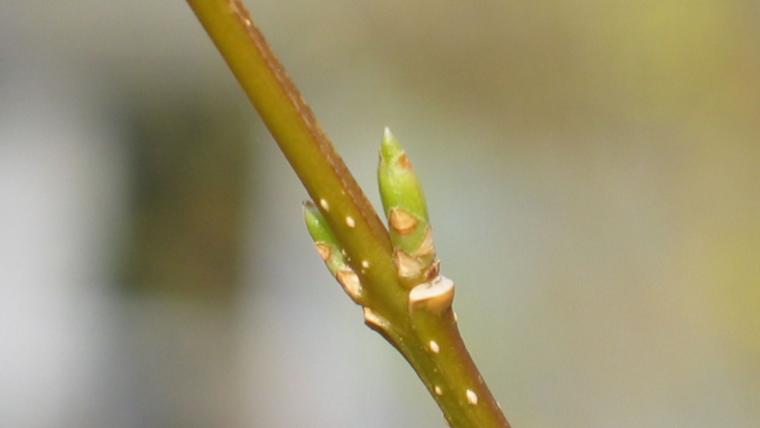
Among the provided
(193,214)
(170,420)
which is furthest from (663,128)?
(170,420)

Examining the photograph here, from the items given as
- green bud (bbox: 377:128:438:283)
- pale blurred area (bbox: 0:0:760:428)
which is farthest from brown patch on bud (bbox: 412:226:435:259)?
pale blurred area (bbox: 0:0:760:428)

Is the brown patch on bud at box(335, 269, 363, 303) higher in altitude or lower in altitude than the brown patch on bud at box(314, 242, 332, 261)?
lower

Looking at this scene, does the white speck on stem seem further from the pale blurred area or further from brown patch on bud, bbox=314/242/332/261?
the pale blurred area

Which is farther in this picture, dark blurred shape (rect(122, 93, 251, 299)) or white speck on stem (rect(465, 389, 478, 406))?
dark blurred shape (rect(122, 93, 251, 299))

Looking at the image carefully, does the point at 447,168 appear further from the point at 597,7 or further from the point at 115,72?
the point at 115,72

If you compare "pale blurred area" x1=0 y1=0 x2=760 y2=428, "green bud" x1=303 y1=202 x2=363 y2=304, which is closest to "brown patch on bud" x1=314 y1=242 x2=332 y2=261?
"green bud" x1=303 y1=202 x2=363 y2=304

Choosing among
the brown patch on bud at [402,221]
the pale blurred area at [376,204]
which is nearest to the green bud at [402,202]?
the brown patch on bud at [402,221]

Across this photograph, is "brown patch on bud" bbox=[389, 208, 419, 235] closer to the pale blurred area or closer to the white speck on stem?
the white speck on stem

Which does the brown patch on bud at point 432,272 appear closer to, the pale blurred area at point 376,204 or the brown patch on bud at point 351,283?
Result: the brown patch on bud at point 351,283
